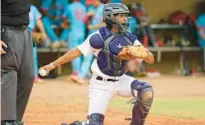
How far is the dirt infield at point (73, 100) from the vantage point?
26.2 feet

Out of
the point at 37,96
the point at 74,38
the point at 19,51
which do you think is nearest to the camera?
the point at 19,51

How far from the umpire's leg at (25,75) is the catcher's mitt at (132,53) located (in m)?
0.96

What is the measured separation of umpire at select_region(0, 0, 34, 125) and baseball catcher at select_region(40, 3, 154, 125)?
0.40 metres

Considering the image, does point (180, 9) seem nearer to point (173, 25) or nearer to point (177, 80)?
point (173, 25)

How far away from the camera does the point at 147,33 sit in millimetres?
14477

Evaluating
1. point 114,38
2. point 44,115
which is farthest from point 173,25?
point 114,38

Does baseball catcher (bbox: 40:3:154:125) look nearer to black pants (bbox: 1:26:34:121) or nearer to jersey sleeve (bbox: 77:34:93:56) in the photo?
jersey sleeve (bbox: 77:34:93:56)

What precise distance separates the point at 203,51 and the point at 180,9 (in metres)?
1.37

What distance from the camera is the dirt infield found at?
7981 mm

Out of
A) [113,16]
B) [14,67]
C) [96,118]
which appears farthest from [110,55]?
[14,67]

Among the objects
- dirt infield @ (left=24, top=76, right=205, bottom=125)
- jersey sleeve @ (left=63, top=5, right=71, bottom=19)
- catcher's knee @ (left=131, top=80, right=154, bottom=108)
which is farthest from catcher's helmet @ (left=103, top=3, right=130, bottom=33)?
jersey sleeve @ (left=63, top=5, right=71, bottom=19)

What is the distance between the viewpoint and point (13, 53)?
5805 mm

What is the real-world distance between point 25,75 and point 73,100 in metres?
4.30

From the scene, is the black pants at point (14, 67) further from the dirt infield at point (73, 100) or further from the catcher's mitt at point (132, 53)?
the dirt infield at point (73, 100)
